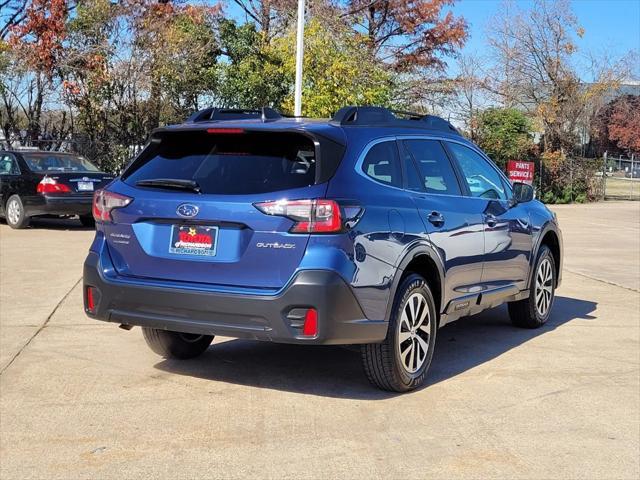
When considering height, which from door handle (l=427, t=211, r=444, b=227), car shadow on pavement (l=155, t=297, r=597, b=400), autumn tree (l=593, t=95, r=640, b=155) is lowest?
car shadow on pavement (l=155, t=297, r=597, b=400)

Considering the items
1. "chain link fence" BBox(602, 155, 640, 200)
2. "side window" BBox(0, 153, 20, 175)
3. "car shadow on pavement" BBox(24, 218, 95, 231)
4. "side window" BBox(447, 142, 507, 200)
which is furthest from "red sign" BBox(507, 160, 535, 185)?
"side window" BBox(447, 142, 507, 200)

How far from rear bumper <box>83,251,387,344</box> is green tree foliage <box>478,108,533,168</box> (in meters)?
26.8

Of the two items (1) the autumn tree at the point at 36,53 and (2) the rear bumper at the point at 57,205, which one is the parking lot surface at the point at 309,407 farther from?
(1) the autumn tree at the point at 36,53

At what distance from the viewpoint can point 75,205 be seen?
1548 centimetres

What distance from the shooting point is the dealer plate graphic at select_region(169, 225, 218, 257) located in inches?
194

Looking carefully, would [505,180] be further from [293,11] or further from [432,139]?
[293,11]

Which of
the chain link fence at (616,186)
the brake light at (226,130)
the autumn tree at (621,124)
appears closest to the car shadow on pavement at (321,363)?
the brake light at (226,130)

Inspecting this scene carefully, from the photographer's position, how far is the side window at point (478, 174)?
261 inches

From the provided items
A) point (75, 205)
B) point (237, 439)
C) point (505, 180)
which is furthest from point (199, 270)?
point (75, 205)

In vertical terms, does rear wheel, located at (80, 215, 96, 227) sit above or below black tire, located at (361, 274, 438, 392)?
below

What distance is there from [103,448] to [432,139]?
132 inches

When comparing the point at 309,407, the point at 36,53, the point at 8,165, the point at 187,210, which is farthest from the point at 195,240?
the point at 36,53

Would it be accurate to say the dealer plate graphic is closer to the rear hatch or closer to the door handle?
the rear hatch

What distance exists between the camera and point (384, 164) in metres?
5.50
